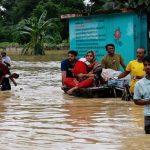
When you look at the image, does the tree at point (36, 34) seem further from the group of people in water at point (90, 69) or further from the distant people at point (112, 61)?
the distant people at point (112, 61)

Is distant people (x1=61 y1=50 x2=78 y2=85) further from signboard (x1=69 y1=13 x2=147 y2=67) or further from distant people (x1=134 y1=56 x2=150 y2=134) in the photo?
distant people (x1=134 y1=56 x2=150 y2=134)

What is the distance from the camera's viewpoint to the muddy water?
23.8 feet

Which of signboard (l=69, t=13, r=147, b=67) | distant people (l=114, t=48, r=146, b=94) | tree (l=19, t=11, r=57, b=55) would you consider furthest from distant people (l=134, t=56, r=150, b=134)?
tree (l=19, t=11, r=57, b=55)

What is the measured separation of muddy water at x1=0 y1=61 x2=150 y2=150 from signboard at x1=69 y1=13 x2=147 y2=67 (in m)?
3.66

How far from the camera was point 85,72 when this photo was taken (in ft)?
44.7

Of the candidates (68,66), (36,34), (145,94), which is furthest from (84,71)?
(36,34)

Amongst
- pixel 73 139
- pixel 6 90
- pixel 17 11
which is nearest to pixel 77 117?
pixel 73 139

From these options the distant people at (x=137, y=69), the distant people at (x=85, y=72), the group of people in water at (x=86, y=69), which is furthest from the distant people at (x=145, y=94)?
the distant people at (x=85, y=72)

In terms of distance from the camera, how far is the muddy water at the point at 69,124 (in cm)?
726

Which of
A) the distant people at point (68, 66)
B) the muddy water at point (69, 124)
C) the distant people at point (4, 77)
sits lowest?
the muddy water at point (69, 124)

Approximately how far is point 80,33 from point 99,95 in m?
6.09

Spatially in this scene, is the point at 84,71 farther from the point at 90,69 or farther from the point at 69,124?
the point at 69,124

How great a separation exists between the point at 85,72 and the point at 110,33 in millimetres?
4442

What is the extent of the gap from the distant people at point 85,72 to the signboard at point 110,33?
3226 mm
